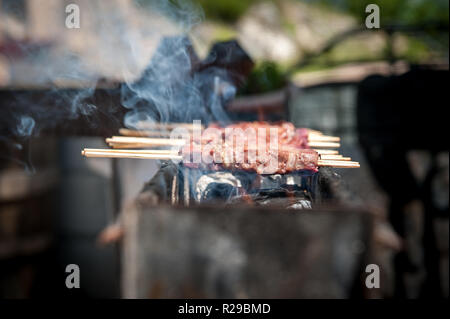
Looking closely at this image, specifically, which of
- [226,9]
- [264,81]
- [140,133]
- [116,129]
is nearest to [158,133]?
[140,133]

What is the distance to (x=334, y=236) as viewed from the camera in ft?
5.11

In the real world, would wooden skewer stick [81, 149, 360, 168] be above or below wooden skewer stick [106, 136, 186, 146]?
below

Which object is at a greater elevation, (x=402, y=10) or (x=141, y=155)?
(x=402, y=10)

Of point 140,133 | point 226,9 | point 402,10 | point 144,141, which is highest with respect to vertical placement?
point 226,9

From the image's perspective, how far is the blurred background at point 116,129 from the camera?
13.1 ft

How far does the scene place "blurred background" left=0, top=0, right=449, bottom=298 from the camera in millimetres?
4004

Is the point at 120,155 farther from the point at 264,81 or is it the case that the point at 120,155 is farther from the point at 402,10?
the point at 402,10

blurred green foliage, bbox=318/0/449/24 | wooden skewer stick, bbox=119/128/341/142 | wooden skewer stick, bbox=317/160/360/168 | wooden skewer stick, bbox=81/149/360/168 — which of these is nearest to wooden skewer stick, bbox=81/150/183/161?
wooden skewer stick, bbox=81/149/360/168

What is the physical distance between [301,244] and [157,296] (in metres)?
0.73

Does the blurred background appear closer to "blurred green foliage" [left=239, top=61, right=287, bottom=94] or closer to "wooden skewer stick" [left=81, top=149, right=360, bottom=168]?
"blurred green foliage" [left=239, top=61, right=287, bottom=94]

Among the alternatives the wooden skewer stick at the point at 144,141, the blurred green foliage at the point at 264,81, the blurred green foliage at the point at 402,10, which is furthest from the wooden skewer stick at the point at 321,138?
the blurred green foliage at the point at 402,10

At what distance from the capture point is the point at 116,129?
150 inches
